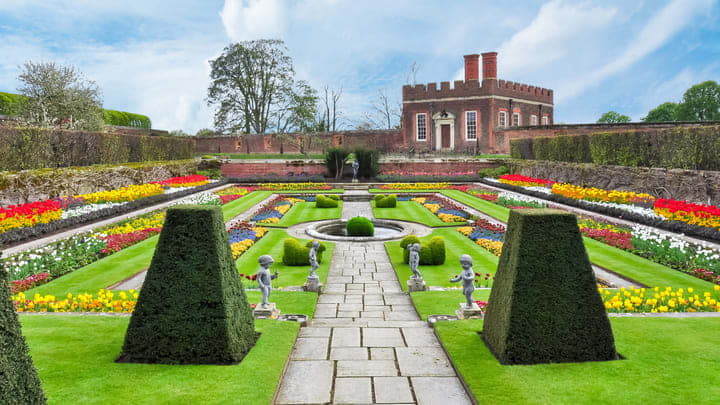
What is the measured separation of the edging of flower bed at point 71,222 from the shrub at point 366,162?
37.0 feet

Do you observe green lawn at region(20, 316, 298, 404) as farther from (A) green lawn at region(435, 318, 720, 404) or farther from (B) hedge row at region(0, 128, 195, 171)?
(B) hedge row at region(0, 128, 195, 171)

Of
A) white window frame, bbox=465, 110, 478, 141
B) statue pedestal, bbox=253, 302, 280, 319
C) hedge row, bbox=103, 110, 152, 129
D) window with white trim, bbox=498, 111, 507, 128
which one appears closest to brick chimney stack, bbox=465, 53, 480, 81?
white window frame, bbox=465, 110, 478, 141

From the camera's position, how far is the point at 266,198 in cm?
Result: 1947

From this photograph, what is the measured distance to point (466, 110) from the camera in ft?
123

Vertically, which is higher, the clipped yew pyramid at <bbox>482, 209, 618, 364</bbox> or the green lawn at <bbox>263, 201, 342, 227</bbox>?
the clipped yew pyramid at <bbox>482, 209, 618, 364</bbox>

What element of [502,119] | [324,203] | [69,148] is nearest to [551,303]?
[324,203]

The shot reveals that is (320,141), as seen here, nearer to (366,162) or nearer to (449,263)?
(366,162)

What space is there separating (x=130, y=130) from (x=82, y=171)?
26.2 meters

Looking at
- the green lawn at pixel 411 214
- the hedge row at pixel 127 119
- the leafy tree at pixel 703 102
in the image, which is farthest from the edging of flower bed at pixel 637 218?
the leafy tree at pixel 703 102

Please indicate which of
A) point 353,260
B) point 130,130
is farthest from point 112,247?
point 130,130

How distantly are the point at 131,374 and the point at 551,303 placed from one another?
3.71 m

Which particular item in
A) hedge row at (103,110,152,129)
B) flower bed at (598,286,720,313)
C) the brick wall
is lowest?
flower bed at (598,286,720,313)

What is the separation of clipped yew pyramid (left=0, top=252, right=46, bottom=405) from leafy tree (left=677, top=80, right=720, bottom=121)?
60816 mm

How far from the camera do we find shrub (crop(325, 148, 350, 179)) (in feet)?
89.2
